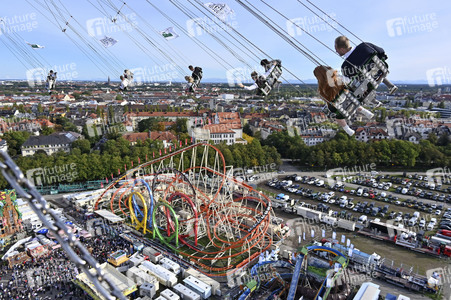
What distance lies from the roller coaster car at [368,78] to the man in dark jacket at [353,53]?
8 centimetres

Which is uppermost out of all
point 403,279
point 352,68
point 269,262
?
point 352,68

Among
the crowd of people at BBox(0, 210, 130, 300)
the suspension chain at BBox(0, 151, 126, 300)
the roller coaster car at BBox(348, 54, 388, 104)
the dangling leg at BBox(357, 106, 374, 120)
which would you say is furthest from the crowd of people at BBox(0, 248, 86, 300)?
the roller coaster car at BBox(348, 54, 388, 104)

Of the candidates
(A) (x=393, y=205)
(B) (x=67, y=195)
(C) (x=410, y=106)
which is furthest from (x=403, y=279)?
(C) (x=410, y=106)

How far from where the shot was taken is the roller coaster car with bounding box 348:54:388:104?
18.0 feet

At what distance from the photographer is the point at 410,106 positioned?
8888 centimetres

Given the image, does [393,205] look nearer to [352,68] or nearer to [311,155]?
[311,155]

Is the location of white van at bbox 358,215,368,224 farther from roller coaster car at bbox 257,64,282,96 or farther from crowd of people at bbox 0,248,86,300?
crowd of people at bbox 0,248,86,300

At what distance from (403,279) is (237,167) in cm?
2178

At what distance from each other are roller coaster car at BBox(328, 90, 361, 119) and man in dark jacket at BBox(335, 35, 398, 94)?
1.32ft

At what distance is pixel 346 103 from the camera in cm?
586

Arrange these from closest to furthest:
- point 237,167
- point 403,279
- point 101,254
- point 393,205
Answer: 1. point 403,279
2. point 101,254
3. point 393,205
4. point 237,167

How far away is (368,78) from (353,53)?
0.60 m

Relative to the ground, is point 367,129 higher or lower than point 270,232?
higher

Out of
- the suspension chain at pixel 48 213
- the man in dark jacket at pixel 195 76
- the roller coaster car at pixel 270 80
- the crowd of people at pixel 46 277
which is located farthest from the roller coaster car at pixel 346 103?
the crowd of people at pixel 46 277
